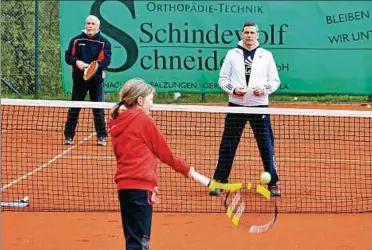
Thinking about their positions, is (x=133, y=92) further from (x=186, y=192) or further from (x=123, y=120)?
(x=186, y=192)

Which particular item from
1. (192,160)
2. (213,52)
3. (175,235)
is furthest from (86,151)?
(213,52)

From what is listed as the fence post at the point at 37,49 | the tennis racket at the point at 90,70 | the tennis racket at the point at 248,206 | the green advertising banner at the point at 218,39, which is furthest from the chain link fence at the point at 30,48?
the tennis racket at the point at 248,206

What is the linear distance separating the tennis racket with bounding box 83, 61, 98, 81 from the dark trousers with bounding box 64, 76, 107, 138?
273 millimetres

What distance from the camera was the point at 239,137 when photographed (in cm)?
700

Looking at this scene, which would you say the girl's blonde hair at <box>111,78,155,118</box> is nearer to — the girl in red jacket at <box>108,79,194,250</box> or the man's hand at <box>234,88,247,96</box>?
the girl in red jacket at <box>108,79,194,250</box>

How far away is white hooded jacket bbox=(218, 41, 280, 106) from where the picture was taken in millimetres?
6906

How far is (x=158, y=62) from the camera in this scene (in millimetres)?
14195

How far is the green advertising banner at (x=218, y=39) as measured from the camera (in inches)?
559

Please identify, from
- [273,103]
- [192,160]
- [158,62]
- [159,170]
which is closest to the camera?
[159,170]

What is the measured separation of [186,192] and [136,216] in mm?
3068

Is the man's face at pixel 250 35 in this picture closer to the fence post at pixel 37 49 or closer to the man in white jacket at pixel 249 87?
the man in white jacket at pixel 249 87

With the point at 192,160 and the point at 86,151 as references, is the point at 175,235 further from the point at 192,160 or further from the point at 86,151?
the point at 86,151

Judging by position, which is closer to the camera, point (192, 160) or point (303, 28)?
point (192, 160)

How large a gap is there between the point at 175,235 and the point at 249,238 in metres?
0.52
